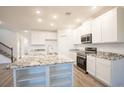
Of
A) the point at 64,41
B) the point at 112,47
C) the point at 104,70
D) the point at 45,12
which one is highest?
the point at 45,12

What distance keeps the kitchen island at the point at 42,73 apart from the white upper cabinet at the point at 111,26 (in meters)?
1.56

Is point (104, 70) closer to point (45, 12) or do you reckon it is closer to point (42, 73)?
point (42, 73)

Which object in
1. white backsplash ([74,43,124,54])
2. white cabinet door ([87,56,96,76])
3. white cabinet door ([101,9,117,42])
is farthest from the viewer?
white cabinet door ([87,56,96,76])

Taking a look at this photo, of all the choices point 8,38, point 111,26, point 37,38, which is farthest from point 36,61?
point 8,38

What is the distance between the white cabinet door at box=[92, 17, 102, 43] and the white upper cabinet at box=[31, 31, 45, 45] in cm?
437

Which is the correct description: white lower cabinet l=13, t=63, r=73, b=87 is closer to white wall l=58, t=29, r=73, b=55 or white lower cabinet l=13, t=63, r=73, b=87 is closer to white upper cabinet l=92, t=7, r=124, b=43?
white upper cabinet l=92, t=7, r=124, b=43

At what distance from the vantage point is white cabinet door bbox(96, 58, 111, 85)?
112 inches

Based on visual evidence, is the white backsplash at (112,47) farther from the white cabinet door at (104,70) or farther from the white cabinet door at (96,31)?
the white cabinet door at (104,70)

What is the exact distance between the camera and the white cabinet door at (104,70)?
112 inches

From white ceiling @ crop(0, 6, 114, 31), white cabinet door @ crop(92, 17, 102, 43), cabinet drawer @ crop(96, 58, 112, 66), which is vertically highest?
white ceiling @ crop(0, 6, 114, 31)

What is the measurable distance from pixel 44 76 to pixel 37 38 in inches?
217

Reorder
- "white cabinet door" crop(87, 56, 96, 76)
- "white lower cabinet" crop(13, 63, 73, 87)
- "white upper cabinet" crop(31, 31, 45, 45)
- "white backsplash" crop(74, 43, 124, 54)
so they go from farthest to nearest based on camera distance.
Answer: "white upper cabinet" crop(31, 31, 45, 45)
"white cabinet door" crop(87, 56, 96, 76)
"white backsplash" crop(74, 43, 124, 54)
"white lower cabinet" crop(13, 63, 73, 87)

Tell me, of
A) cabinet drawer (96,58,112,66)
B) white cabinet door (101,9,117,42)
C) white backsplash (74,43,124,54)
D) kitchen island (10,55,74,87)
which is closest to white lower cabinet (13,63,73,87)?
kitchen island (10,55,74,87)

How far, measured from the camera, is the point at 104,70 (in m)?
3.02
